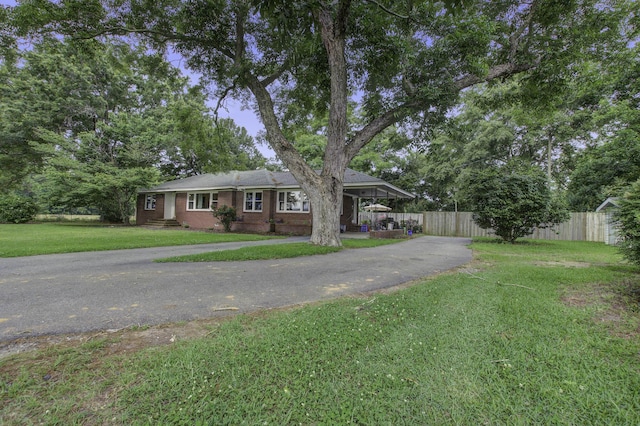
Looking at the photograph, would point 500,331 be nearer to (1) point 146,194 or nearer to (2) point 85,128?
(1) point 146,194

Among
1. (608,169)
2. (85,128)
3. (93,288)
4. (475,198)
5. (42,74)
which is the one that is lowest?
(93,288)

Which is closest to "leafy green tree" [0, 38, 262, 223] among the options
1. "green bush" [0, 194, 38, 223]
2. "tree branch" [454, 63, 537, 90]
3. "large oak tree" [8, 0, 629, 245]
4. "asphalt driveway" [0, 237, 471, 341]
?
"green bush" [0, 194, 38, 223]

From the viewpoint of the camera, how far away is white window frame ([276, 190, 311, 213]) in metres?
16.3

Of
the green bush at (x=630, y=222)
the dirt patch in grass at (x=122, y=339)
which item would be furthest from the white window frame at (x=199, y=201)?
the green bush at (x=630, y=222)

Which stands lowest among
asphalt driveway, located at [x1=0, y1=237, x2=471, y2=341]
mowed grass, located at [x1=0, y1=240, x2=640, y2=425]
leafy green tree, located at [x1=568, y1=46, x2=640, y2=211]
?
asphalt driveway, located at [x1=0, y1=237, x2=471, y2=341]

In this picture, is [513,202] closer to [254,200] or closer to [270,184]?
[270,184]

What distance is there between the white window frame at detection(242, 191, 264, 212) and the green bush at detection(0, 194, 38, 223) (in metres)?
17.8

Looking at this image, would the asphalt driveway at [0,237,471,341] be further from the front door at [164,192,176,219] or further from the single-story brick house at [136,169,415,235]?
the front door at [164,192,176,219]

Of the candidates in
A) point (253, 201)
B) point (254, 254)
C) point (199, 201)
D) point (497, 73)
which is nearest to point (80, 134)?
point (199, 201)

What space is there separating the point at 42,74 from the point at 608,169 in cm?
3900

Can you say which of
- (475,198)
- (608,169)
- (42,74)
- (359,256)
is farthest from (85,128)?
(608,169)

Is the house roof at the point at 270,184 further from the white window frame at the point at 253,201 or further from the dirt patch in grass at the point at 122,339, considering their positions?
the dirt patch in grass at the point at 122,339

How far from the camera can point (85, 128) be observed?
2578 centimetres

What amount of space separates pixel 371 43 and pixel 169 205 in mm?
18310
